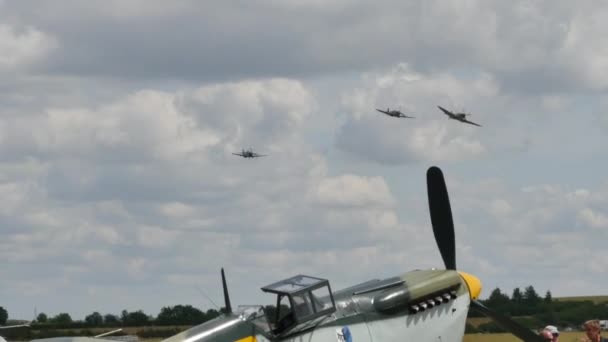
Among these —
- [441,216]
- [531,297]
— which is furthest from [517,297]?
[441,216]

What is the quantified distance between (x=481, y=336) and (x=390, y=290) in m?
13.2

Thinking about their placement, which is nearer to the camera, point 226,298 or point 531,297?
point 226,298

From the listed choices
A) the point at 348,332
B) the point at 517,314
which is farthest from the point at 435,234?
the point at 517,314

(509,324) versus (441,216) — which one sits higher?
(441,216)

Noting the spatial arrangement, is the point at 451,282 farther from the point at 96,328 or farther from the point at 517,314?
the point at 96,328

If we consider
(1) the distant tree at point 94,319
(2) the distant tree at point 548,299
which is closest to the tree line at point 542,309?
(2) the distant tree at point 548,299

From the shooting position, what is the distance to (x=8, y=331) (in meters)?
21.1

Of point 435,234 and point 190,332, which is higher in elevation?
point 435,234

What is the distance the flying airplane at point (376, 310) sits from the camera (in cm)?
1494

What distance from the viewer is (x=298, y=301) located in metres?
15.5

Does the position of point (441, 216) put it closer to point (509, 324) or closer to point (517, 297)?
point (509, 324)

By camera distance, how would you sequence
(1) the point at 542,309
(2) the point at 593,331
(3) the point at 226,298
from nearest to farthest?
(3) the point at 226,298 → (2) the point at 593,331 → (1) the point at 542,309

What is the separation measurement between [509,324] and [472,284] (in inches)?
34.2

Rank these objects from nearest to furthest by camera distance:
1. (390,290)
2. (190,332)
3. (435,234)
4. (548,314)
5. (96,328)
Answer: (190,332)
(390,290)
(435,234)
(548,314)
(96,328)
